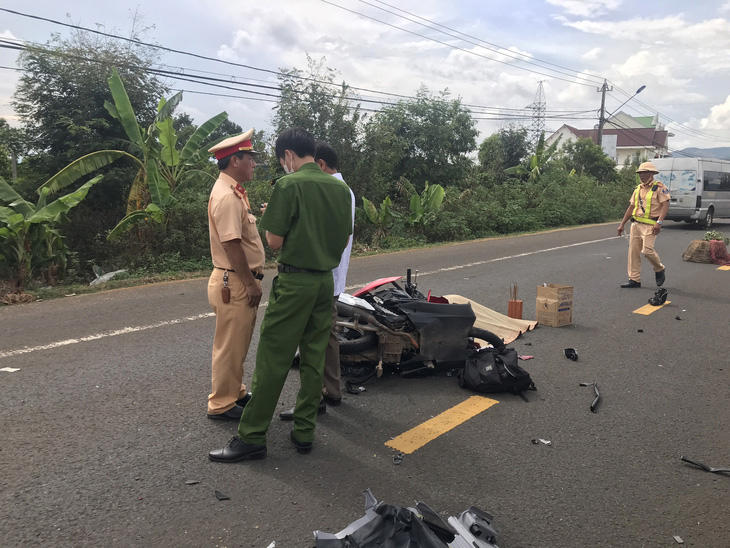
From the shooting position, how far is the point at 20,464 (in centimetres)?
337

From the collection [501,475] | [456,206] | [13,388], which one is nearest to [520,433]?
[501,475]

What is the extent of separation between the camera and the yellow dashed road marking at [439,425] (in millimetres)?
3763

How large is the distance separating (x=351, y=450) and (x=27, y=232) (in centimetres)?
799

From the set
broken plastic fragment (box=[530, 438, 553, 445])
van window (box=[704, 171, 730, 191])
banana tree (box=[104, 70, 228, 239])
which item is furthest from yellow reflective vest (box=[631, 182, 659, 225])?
van window (box=[704, 171, 730, 191])

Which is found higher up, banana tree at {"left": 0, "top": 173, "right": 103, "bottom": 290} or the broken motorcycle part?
banana tree at {"left": 0, "top": 173, "right": 103, "bottom": 290}

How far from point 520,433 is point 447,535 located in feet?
5.49

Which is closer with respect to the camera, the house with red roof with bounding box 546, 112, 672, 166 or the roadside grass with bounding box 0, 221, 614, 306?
the roadside grass with bounding box 0, 221, 614, 306

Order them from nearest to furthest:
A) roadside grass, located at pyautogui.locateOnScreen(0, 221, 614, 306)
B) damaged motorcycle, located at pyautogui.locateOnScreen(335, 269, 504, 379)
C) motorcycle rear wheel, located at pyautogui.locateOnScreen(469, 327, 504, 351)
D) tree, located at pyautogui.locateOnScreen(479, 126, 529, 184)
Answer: damaged motorcycle, located at pyautogui.locateOnScreen(335, 269, 504, 379) → motorcycle rear wheel, located at pyautogui.locateOnScreen(469, 327, 504, 351) → roadside grass, located at pyautogui.locateOnScreen(0, 221, 614, 306) → tree, located at pyautogui.locateOnScreen(479, 126, 529, 184)

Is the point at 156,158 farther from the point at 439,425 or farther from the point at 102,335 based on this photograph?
the point at 439,425

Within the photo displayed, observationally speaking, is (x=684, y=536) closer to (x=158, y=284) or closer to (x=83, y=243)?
(x=158, y=284)

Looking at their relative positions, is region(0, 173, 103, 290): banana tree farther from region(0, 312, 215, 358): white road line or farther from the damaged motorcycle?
the damaged motorcycle

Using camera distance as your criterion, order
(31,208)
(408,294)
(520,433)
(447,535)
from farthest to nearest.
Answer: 1. (31,208)
2. (408,294)
3. (520,433)
4. (447,535)

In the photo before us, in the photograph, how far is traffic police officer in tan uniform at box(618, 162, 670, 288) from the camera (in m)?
9.19

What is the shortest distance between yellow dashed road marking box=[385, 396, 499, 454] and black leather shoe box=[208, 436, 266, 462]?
0.87 metres
